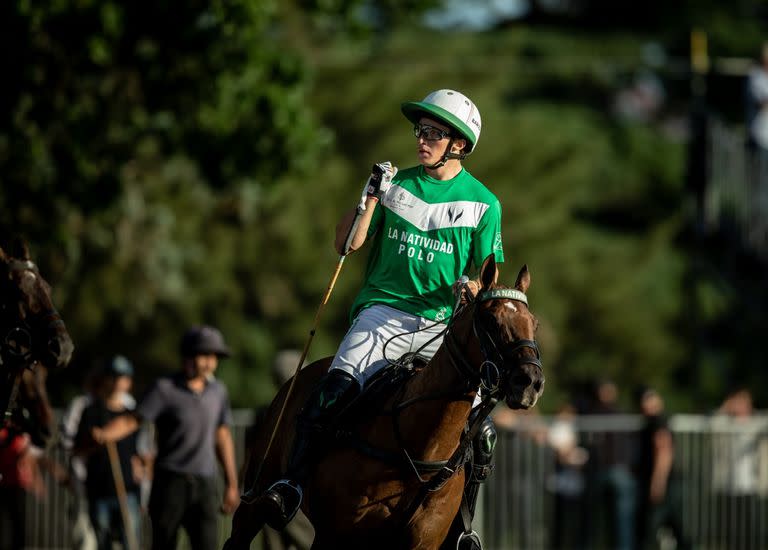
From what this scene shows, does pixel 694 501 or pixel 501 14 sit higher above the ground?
pixel 501 14

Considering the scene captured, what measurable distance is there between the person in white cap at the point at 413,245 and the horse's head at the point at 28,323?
1.67 m

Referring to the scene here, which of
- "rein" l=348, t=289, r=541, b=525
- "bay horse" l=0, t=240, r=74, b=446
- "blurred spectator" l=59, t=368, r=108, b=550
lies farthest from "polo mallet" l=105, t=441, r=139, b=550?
"rein" l=348, t=289, r=541, b=525

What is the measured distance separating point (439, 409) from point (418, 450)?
0.26 meters

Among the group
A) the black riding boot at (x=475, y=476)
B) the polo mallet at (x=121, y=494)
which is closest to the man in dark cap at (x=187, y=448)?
the polo mallet at (x=121, y=494)

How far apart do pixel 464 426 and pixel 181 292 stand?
1789cm

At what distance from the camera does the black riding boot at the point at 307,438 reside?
907cm

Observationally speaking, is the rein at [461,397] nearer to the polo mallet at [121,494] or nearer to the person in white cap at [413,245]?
the person in white cap at [413,245]

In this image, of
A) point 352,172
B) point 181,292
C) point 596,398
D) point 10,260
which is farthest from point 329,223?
point 10,260

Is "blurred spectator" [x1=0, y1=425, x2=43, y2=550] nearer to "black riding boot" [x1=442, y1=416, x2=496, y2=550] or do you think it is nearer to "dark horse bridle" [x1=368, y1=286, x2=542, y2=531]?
"black riding boot" [x1=442, y1=416, x2=496, y2=550]

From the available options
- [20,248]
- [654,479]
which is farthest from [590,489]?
[20,248]

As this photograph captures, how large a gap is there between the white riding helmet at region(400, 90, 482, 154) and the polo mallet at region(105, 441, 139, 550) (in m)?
5.30

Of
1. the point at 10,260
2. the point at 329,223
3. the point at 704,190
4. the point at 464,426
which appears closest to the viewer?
the point at 464,426

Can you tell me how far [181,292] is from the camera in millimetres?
26391

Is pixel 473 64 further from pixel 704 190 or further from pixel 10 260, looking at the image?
pixel 10 260
